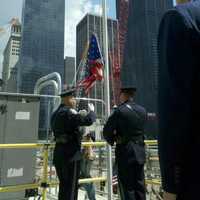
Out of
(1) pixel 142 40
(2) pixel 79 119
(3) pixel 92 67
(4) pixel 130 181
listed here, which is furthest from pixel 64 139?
(1) pixel 142 40

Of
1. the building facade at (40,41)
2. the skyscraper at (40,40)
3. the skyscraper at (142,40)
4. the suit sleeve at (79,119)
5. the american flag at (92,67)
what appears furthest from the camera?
the skyscraper at (40,40)

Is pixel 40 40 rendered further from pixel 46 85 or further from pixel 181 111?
pixel 181 111

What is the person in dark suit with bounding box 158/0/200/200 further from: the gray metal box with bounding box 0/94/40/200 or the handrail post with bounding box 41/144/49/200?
the gray metal box with bounding box 0/94/40/200

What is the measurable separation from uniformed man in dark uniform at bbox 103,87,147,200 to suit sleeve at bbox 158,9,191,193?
9.21 feet

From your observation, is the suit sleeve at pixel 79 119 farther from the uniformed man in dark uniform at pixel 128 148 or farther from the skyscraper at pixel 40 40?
the skyscraper at pixel 40 40

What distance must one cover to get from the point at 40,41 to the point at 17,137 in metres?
37.8

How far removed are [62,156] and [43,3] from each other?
36938 mm

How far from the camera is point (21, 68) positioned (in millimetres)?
37938

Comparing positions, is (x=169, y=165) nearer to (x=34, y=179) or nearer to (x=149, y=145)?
(x=34, y=179)

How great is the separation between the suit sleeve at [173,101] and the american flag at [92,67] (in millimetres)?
5594

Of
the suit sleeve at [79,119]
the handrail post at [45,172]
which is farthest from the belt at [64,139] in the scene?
the handrail post at [45,172]

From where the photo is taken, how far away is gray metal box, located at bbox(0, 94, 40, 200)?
524 centimetres

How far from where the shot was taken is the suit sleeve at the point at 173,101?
1134 mm

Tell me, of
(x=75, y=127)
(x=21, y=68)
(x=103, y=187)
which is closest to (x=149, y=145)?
(x=103, y=187)
